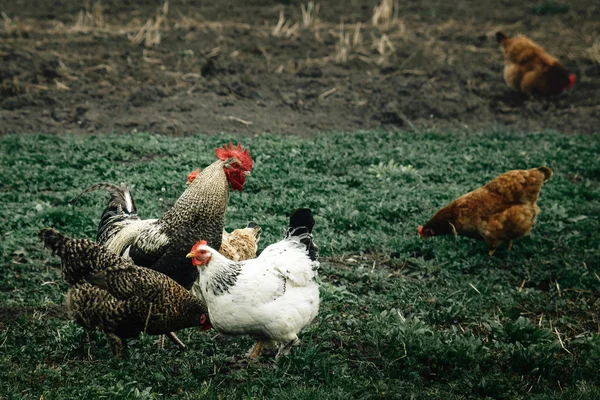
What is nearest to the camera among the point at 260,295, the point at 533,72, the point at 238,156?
the point at 260,295

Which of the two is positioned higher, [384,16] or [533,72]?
[384,16]

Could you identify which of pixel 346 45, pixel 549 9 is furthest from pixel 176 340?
pixel 549 9

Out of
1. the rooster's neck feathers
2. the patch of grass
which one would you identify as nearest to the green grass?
the rooster's neck feathers

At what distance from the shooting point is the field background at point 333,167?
488 cm

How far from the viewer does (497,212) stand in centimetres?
748

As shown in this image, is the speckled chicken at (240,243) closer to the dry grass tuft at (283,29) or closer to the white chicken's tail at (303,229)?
the white chicken's tail at (303,229)

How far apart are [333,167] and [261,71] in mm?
4493

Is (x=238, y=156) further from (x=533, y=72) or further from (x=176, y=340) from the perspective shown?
(x=533, y=72)

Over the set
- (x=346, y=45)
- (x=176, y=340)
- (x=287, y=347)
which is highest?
(x=346, y=45)

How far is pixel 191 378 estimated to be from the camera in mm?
4543

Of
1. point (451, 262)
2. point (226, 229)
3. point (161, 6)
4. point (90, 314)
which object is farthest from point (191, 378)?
point (161, 6)

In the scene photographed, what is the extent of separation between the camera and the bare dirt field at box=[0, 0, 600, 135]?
1191 centimetres

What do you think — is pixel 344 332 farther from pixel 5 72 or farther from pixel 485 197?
pixel 5 72

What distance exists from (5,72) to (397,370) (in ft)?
34.6
